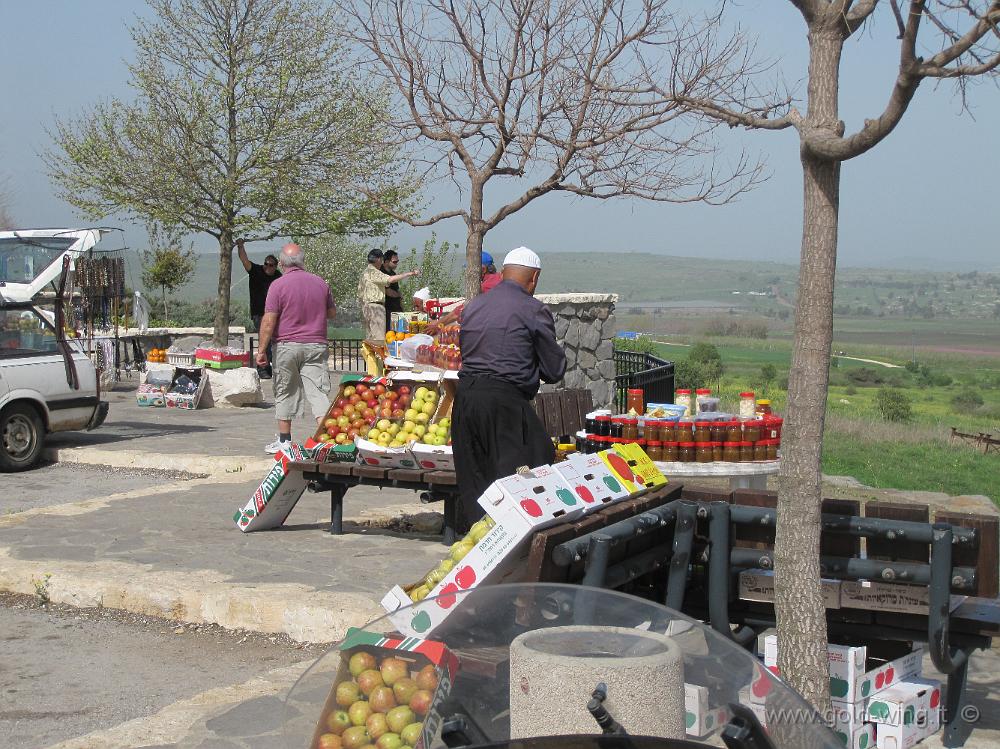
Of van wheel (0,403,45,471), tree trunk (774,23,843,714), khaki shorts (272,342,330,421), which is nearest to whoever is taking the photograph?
tree trunk (774,23,843,714)

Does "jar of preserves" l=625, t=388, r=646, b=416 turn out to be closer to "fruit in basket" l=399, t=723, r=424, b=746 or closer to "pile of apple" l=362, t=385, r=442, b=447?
"pile of apple" l=362, t=385, r=442, b=447

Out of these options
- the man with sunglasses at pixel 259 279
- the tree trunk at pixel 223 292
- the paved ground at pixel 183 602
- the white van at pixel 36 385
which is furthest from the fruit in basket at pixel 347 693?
the tree trunk at pixel 223 292

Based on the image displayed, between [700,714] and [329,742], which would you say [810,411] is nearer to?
[700,714]

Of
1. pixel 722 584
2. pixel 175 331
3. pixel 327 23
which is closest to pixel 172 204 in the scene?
pixel 175 331

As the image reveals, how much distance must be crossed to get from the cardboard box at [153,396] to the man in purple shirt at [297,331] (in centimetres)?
778

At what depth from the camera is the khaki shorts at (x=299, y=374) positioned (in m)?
10.6

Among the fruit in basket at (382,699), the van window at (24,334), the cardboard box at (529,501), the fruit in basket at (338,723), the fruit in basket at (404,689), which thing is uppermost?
the van window at (24,334)

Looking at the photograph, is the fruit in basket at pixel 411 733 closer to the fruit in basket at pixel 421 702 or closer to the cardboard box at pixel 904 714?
the fruit in basket at pixel 421 702

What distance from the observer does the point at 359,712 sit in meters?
2.71

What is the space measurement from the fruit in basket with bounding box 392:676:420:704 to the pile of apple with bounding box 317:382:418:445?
557cm

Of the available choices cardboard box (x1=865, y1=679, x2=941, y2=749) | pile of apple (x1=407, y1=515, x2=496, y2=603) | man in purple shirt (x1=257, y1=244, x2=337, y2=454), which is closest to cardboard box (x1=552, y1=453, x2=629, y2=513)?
pile of apple (x1=407, y1=515, x2=496, y2=603)

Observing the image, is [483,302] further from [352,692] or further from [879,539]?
[352,692]

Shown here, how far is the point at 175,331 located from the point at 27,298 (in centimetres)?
1107

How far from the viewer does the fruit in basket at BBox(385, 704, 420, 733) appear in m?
2.65
